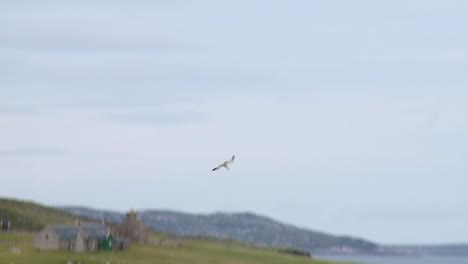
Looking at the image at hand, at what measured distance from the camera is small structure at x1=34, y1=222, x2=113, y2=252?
6265 inches

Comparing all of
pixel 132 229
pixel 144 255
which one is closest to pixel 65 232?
pixel 144 255

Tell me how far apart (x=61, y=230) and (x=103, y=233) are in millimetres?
6571

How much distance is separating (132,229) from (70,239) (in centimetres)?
2114

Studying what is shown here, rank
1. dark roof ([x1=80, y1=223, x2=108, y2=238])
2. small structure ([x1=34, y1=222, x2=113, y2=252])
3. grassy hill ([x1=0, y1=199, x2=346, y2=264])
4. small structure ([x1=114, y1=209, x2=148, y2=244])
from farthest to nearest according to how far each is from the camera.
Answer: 1. small structure ([x1=114, y1=209, x2=148, y2=244])
2. dark roof ([x1=80, y1=223, x2=108, y2=238])
3. small structure ([x1=34, y1=222, x2=113, y2=252])
4. grassy hill ([x1=0, y1=199, x2=346, y2=264])

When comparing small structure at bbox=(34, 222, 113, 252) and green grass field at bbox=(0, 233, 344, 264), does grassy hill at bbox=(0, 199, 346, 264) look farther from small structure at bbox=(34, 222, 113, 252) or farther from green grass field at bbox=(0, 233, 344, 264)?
small structure at bbox=(34, 222, 113, 252)

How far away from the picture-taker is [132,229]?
180m

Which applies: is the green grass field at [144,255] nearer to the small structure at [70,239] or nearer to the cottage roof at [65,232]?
the small structure at [70,239]

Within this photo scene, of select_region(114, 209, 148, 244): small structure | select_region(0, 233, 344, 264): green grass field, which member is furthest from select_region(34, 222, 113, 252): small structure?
select_region(114, 209, 148, 244): small structure

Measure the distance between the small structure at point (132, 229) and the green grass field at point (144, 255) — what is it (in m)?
5.34

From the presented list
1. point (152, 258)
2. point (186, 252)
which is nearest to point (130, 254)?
point (152, 258)

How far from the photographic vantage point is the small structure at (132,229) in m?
178

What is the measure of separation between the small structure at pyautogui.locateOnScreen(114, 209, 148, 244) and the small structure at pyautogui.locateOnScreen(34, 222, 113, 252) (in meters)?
15.2

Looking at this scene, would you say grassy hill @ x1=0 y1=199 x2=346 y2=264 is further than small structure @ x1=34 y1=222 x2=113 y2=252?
No

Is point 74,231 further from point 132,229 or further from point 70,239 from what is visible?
→ point 132,229
